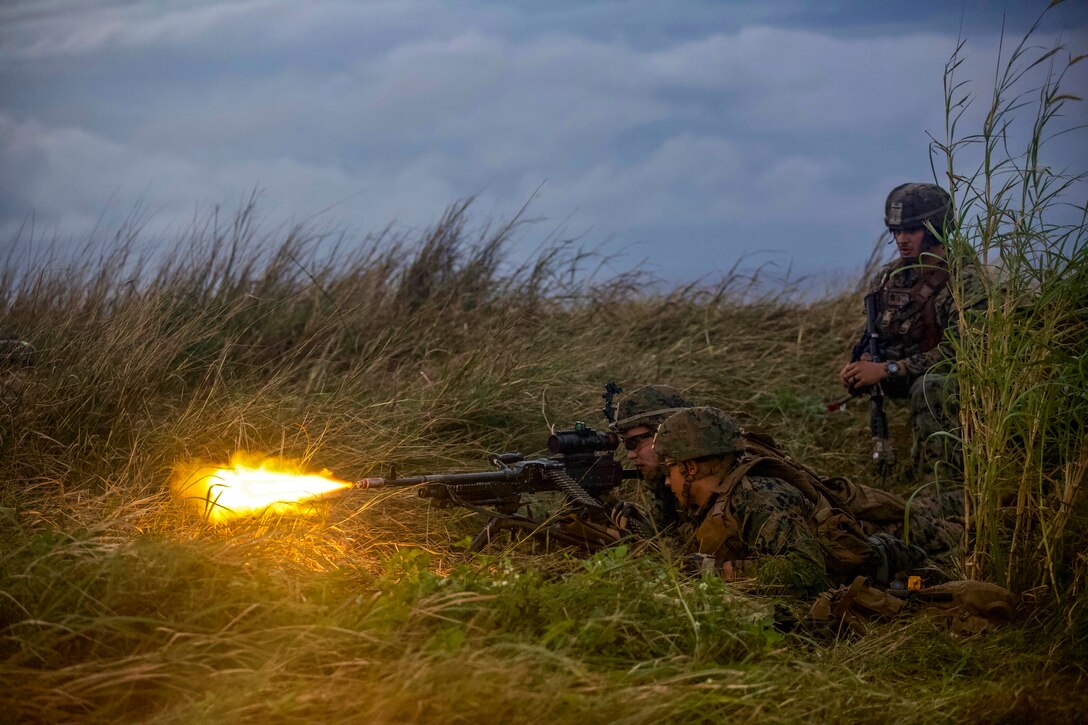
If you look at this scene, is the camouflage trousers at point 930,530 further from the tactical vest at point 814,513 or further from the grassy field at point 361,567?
the grassy field at point 361,567

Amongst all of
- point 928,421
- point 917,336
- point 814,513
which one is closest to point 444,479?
point 814,513

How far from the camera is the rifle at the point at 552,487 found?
495 cm

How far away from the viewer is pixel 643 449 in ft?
19.0

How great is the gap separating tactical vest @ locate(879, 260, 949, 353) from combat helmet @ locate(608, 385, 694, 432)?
2364mm

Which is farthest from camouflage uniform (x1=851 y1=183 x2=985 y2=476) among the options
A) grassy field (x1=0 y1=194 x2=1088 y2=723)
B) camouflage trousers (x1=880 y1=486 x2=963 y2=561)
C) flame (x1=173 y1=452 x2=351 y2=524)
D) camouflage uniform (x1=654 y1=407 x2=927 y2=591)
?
flame (x1=173 y1=452 x2=351 y2=524)

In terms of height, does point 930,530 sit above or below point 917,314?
below

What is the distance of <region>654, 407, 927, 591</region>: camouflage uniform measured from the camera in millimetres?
4879

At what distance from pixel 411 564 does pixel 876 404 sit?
14.3ft

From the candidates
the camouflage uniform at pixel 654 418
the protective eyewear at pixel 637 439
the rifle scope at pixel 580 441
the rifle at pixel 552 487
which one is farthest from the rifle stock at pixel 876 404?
the rifle scope at pixel 580 441

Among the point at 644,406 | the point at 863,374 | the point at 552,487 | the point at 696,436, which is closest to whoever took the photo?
the point at 696,436

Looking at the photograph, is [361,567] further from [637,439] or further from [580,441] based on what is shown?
[637,439]

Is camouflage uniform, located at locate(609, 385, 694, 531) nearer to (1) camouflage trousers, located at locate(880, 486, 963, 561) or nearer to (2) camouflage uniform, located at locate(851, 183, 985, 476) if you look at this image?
(1) camouflage trousers, located at locate(880, 486, 963, 561)

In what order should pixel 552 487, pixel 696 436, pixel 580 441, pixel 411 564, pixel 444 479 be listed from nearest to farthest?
1. pixel 411 564
2. pixel 444 479
3. pixel 696 436
4. pixel 552 487
5. pixel 580 441

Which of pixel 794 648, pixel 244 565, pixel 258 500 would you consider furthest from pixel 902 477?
pixel 244 565
